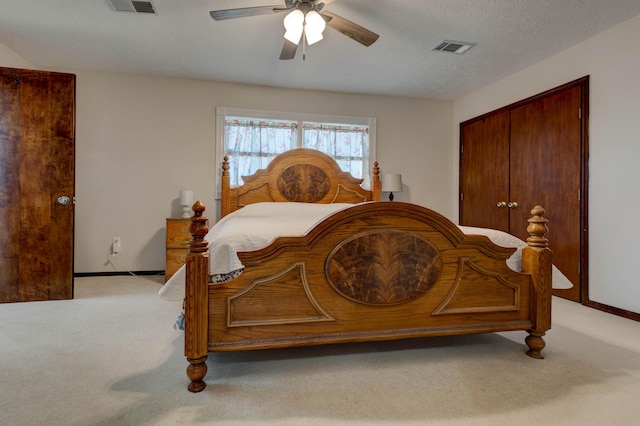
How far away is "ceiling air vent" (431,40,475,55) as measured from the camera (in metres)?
3.11

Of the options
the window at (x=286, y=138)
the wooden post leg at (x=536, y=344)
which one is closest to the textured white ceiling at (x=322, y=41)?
the window at (x=286, y=138)

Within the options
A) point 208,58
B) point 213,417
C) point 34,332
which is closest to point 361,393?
point 213,417

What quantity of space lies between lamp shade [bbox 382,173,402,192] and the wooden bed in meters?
2.45

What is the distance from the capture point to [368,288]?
1659 millimetres

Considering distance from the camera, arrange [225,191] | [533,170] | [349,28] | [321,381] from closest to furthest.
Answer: [321,381], [349,28], [533,170], [225,191]

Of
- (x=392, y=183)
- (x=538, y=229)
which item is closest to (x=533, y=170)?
(x=392, y=183)

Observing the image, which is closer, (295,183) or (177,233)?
(177,233)

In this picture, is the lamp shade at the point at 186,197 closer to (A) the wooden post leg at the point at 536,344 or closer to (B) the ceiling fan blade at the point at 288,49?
(B) the ceiling fan blade at the point at 288,49

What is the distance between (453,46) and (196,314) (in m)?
3.10

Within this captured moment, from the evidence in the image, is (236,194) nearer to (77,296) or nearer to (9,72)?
(77,296)

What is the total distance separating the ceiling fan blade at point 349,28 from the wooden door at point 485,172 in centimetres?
228

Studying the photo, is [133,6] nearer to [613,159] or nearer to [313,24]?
[313,24]

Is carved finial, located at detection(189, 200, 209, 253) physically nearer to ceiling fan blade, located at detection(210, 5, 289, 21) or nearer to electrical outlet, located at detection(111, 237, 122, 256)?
ceiling fan blade, located at detection(210, 5, 289, 21)

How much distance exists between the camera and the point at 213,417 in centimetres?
132
